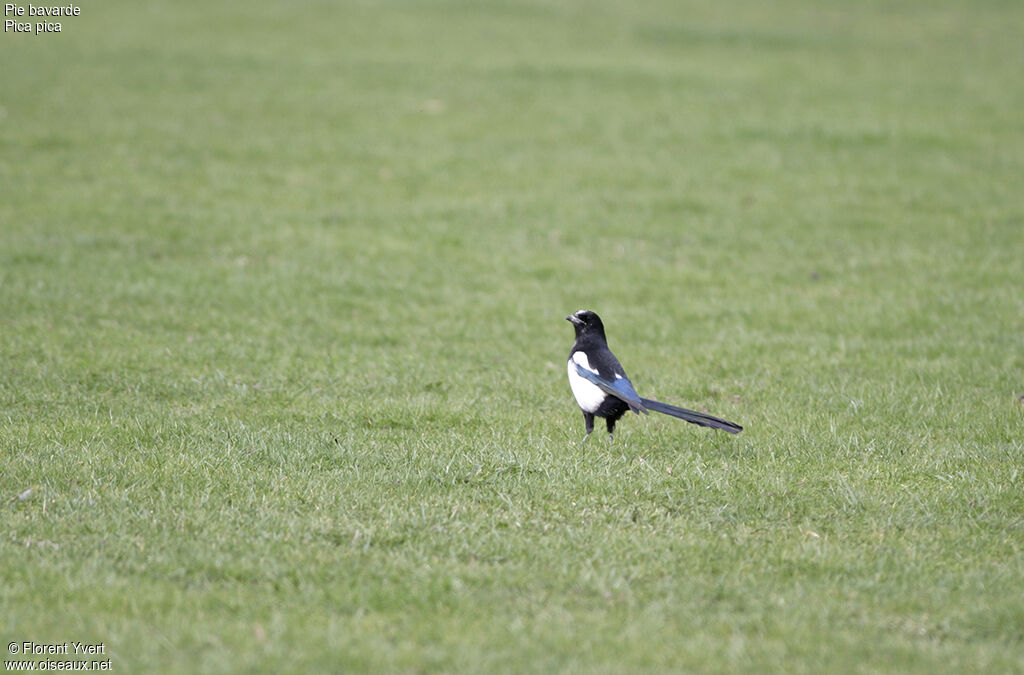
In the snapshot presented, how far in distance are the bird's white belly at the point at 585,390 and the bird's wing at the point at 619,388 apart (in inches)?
1.4

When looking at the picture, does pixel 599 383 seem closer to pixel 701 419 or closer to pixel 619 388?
pixel 619 388

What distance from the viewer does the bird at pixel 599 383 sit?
7.00m

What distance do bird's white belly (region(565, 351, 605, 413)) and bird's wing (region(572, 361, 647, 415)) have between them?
0.03 metres

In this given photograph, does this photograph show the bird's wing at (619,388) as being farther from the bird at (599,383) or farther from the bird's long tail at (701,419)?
the bird's long tail at (701,419)

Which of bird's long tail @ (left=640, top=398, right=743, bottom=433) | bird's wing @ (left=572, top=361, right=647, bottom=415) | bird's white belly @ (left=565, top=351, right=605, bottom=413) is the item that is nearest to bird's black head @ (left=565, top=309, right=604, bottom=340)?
bird's white belly @ (left=565, top=351, right=605, bottom=413)

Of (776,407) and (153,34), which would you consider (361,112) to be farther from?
(776,407)

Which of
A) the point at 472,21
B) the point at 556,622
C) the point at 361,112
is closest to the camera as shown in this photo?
the point at 556,622

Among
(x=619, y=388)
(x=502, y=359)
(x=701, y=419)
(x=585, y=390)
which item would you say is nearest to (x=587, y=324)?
(x=585, y=390)

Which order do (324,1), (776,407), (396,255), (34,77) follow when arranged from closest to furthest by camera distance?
1. (776,407)
2. (396,255)
3. (34,77)
4. (324,1)

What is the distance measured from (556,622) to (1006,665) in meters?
1.99

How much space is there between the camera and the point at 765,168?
16812 millimetres

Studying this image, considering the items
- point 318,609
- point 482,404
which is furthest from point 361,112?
point 318,609

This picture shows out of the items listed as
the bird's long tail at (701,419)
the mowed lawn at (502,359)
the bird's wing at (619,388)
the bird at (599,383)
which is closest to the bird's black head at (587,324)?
the bird at (599,383)

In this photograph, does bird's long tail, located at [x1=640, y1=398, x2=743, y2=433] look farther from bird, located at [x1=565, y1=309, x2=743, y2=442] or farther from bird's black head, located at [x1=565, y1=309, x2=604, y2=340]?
bird's black head, located at [x1=565, y1=309, x2=604, y2=340]
